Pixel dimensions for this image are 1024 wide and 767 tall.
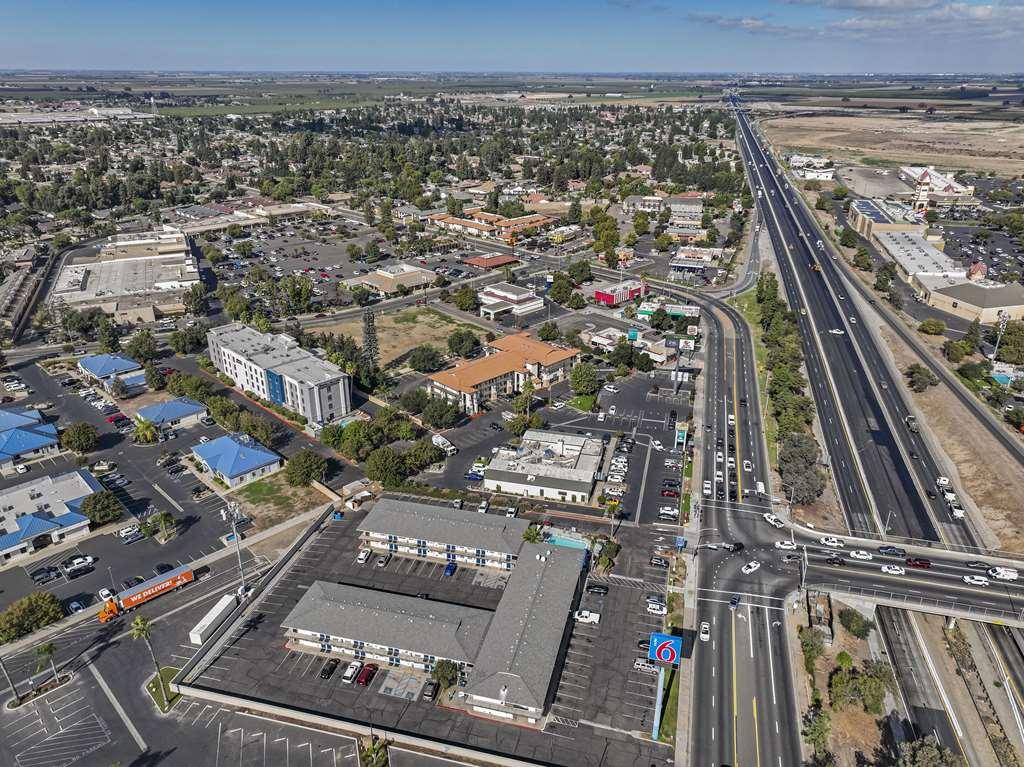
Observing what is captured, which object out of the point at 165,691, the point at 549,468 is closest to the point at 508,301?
the point at 549,468

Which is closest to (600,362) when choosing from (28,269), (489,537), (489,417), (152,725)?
(489,417)

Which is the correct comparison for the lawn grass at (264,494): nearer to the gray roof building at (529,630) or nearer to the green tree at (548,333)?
the gray roof building at (529,630)

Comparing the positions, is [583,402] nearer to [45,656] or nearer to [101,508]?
[101,508]

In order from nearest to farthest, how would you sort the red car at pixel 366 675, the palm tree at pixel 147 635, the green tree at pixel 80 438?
the palm tree at pixel 147 635 → the red car at pixel 366 675 → the green tree at pixel 80 438

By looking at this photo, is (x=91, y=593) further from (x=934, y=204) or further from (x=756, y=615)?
(x=934, y=204)

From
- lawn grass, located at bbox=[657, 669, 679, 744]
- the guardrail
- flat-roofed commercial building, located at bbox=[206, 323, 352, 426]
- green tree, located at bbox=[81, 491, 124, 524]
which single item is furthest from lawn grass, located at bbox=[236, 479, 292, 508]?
the guardrail

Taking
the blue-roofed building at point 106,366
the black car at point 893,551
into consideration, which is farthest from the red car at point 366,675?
the blue-roofed building at point 106,366

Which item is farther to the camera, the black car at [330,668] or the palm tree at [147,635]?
the black car at [330,668]
